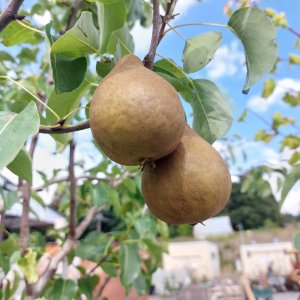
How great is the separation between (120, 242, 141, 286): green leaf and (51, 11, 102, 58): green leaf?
3.01 feet

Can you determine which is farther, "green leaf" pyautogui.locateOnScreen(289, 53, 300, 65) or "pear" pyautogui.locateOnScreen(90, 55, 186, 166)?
"green leaf" pyautogui.locateOnScreen(289, 53, 300, 65)

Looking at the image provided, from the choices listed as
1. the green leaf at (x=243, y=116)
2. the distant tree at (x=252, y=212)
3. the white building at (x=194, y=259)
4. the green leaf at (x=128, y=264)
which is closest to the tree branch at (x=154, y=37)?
the green leaf at (x=128, y=264)

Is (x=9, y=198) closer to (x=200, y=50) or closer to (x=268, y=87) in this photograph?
(x=200, y=50)

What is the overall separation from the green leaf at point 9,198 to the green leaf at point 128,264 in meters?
0.39

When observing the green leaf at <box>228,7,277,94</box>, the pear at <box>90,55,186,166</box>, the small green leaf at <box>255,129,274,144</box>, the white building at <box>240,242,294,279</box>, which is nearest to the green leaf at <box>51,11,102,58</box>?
the pear at <box>90,55,186,166</box>

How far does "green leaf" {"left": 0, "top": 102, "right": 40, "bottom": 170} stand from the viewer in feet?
1.32

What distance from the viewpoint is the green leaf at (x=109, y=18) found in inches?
24.0

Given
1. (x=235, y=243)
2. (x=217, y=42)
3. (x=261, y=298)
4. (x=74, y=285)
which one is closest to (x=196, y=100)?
(x=217, y=42)

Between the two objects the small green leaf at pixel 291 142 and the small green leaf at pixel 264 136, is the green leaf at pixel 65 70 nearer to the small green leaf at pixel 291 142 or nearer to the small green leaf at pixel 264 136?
the small green leaf at pixel 291 142

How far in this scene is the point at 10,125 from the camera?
1.49ft

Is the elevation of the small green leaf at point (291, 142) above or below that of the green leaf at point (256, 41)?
below

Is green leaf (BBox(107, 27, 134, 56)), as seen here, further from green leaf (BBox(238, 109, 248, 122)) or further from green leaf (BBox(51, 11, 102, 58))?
green leaf (BBox(238, 109, 248, 122))

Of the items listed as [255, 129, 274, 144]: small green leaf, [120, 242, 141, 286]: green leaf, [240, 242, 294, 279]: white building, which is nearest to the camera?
[120, 242, 141, 286]: green leaf

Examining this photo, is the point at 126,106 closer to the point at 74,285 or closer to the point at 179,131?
the point at 179,131
